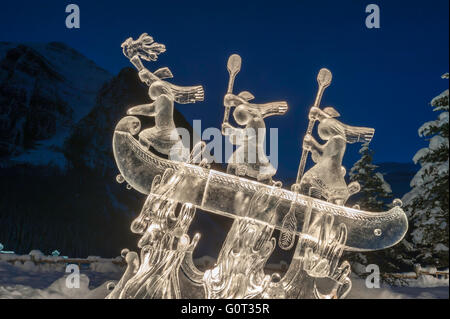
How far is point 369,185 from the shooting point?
792 cm

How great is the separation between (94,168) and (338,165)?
7.21 metres

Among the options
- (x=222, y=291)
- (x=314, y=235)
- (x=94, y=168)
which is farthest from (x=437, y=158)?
(x=94, y=168)

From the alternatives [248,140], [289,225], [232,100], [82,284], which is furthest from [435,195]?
[82,284]

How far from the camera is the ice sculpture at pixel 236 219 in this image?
371 cm

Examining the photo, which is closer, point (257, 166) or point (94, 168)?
point (257, 166)

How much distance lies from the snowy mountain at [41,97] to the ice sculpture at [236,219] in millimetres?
6334

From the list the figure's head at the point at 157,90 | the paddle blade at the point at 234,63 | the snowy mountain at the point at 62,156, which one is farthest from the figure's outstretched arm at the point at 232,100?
the snowy mountain at the point at 62,156

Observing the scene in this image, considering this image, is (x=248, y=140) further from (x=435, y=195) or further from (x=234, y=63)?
(x=435, y=195)

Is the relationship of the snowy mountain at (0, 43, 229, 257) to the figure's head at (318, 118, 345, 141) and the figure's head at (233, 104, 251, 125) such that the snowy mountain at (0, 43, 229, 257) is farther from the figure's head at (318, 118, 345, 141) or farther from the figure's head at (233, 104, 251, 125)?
the figure's head at (318, 118, 345, 141)

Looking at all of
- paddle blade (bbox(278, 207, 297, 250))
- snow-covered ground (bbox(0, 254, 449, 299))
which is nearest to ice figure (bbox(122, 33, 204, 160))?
paddle blade (bbox(278, 207, 297, 250))

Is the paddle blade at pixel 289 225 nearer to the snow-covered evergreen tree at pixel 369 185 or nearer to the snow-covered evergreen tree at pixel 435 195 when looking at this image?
the snow-covered evergreen tree at pixel 435 195

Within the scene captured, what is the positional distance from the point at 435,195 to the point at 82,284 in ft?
19.8

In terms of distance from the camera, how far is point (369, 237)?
13.0ft
